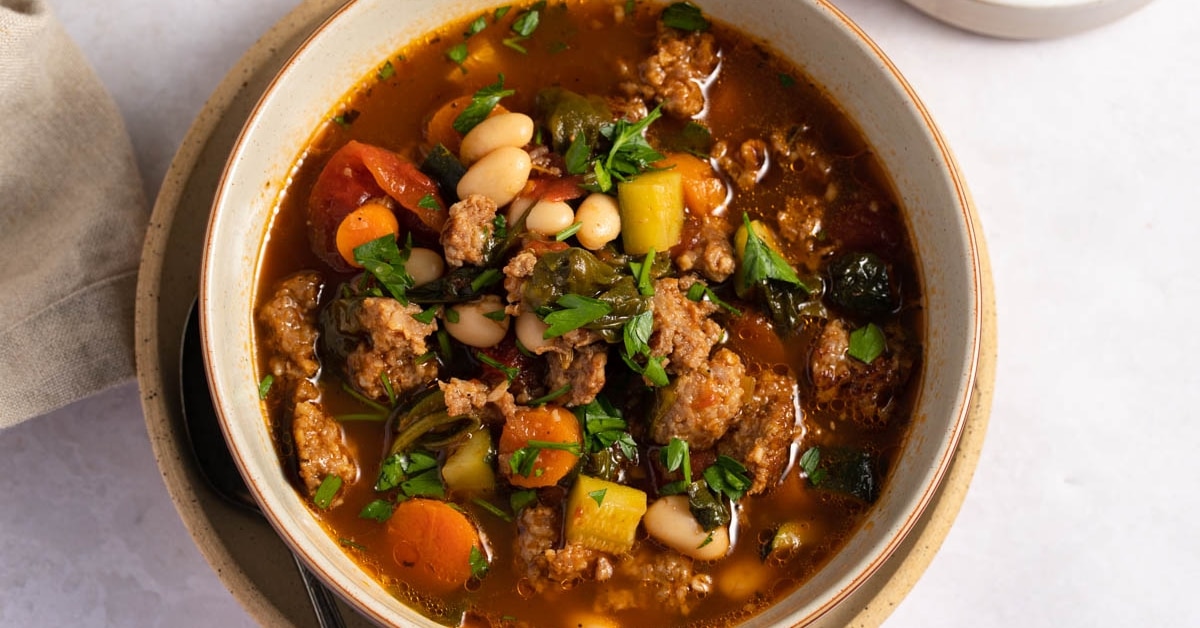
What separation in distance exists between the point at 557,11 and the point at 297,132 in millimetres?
1091

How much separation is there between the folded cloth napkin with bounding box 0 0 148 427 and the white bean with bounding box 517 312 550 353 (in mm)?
1587

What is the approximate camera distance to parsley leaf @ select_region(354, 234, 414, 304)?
3510 mm

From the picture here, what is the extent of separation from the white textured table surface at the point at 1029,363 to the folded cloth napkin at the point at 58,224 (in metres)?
0.33

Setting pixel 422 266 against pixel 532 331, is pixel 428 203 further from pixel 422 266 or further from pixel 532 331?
pixel 532 331

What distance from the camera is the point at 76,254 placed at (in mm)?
3797

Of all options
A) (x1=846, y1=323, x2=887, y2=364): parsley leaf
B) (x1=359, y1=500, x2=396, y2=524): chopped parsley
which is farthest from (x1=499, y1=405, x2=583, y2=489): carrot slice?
(x1=846, y1=323, x2=887, y2=364): parsley leaf

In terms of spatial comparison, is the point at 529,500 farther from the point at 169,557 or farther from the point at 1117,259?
the point at 1117,259

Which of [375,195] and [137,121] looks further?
[137,121]

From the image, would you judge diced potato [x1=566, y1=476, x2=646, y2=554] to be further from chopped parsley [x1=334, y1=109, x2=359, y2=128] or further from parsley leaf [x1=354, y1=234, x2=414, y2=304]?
chopped parsley [x1=334, y1=109, x2=359, y2=128]

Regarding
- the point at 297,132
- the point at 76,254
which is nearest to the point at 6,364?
the point at 76,254

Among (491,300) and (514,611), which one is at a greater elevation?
(491,300)

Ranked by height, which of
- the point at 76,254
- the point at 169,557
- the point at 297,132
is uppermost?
the point at 297,132

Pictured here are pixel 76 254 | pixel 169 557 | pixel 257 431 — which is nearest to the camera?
pixel 257 431

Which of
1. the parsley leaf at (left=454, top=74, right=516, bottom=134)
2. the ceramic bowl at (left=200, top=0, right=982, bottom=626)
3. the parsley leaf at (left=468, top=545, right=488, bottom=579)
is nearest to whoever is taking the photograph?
the ceramic bowl at (left=200, top=0, right=982, bottom=626)
